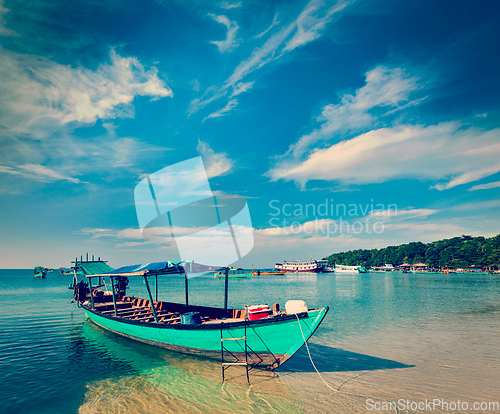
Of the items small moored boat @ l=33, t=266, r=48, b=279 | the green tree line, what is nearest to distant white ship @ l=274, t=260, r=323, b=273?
the green tree line

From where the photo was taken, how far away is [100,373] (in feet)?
37.9

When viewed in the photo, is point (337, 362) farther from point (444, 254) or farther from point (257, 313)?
point (444, 254)

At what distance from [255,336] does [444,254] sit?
156598 millimetres

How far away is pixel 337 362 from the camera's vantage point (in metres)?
12.2

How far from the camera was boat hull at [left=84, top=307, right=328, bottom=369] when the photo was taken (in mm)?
9734

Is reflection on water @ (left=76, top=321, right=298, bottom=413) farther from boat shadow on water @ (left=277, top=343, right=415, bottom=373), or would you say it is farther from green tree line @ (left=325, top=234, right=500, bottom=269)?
green tree line @ (left=325, top=234, right=500, bottom=269)

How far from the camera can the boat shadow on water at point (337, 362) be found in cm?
1141

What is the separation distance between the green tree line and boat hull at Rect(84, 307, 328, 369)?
135m

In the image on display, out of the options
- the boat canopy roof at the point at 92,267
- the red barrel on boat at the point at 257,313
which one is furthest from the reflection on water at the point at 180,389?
the boat canopy roof at the point at 92,267

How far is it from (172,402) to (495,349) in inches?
610

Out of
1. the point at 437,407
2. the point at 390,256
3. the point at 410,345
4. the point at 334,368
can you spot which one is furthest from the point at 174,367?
the point at 390,256

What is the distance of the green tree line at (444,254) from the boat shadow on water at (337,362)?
428ft

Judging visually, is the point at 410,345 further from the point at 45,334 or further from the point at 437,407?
the point at 45,334

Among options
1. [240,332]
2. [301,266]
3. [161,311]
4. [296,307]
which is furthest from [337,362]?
[301,266]
